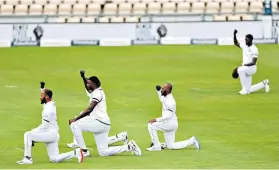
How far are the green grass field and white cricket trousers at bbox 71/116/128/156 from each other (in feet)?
0.72

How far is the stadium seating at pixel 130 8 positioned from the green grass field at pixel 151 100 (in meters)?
4.39

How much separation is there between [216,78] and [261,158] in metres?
14.4

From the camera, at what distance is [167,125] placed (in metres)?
23.1

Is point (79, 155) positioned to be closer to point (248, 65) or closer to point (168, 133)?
point (168, 133)

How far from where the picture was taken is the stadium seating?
47.6 metres

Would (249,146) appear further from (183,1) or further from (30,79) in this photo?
(183,1)

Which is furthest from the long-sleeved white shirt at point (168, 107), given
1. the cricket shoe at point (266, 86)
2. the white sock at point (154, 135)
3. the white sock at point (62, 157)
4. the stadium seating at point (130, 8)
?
the stadium seating at point (130, 8)

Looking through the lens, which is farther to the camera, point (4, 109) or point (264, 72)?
point (264, 72)

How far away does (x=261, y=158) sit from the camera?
73.5 feet

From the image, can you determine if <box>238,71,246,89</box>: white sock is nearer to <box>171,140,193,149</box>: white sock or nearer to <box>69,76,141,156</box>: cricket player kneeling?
<box>171,140,193,149</box>: white sock

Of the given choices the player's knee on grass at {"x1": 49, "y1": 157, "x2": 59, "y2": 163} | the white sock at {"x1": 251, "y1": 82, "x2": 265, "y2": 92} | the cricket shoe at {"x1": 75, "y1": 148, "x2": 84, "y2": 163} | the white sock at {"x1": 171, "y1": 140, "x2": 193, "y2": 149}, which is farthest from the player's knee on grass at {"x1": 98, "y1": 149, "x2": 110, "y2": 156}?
the white sock at {"x1": 251, "y1": 82, "x2": 265, "y2": 92}

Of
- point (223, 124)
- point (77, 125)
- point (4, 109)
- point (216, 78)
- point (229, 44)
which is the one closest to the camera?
point (77, 125)

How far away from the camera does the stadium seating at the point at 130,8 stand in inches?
1874

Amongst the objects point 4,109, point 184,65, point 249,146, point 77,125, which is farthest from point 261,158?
point 184,65
